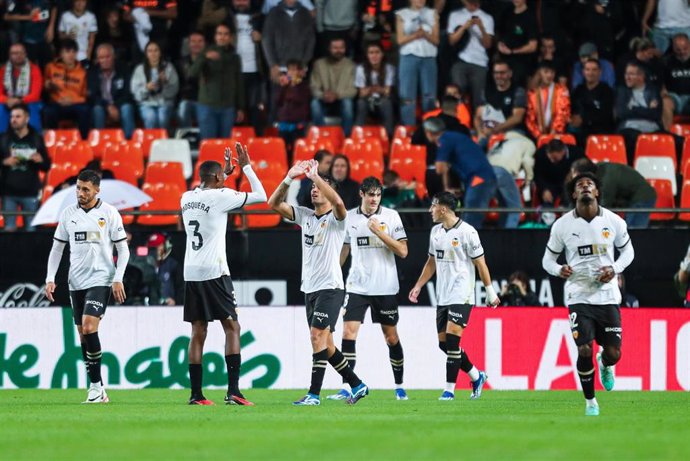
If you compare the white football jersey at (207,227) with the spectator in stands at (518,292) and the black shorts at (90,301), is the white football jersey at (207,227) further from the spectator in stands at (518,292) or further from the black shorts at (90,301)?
the spectator in stands at (518,292)

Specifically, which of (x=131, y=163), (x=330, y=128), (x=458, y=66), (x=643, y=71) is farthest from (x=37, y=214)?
(x=643, y=71)

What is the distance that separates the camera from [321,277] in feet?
45.4

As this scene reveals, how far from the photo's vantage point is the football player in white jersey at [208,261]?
13656mm

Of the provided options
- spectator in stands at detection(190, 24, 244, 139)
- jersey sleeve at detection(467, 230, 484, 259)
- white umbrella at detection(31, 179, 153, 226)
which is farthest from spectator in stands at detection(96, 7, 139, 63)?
jersey sleeve at detection(467, 230, 484, 259)

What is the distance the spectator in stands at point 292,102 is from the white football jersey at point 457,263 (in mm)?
7545

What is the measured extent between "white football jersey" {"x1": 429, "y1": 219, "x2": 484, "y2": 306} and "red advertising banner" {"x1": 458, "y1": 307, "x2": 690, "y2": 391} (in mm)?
2153

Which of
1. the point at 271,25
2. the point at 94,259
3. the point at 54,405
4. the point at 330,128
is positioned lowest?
the point at 54,405

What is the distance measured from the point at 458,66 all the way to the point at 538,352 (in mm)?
6622

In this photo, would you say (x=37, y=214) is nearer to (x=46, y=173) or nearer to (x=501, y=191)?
(x=46, y=173)

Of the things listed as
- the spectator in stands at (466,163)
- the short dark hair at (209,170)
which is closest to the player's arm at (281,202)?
the short dark hair at (209,170)

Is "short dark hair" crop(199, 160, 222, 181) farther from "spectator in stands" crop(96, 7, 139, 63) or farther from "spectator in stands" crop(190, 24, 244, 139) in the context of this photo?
"spectator in stands" crop(96, 7, 139, 63)

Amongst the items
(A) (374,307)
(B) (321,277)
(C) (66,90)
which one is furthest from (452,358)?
(C) (66,90)

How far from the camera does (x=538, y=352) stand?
1780 centimetres

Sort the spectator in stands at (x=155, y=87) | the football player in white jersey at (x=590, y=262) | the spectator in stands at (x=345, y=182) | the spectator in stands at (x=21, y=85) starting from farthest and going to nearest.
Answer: the spectator in stands at (x=21, y=85) → the spectator in stands at (x=155, y=87) → the spectator in stands at (x=345, y=182) → the football player in white jersey at (x=590, y=262)
